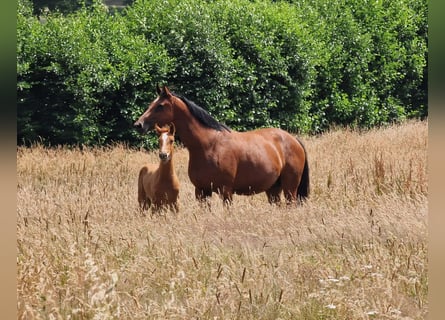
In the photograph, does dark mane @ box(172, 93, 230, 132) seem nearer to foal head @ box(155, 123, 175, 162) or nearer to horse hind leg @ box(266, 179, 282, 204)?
foal head @ box(155, 123, 175, 162)

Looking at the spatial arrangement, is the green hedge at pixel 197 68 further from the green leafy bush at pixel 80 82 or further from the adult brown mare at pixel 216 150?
the adult brown mare at pixel 216 150

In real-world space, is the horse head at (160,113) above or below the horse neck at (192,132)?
above

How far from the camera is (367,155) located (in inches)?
508

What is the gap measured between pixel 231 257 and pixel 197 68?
12047 mm

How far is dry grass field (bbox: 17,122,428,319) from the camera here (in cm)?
419

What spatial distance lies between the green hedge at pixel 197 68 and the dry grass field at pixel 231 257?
666 centimetres

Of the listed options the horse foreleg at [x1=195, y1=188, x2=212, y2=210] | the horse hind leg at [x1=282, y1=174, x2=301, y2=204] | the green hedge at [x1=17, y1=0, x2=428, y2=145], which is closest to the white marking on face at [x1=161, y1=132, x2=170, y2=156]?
the horse foreleg at [x1=195, y1=188, x2=212, y2=210]

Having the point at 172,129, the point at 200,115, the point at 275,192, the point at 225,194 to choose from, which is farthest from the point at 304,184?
the point at 172,129

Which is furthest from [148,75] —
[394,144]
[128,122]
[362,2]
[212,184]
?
[362,2]

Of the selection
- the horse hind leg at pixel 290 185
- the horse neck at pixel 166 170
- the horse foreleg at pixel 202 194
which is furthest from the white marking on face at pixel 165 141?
the horse hind leg at pixel 290 185

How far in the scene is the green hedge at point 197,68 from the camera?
16359mm

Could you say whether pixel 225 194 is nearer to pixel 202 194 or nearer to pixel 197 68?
pixel 202 194

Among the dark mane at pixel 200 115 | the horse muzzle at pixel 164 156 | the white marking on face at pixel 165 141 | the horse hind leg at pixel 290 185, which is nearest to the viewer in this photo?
the horse muzzle at pixel 164 156
